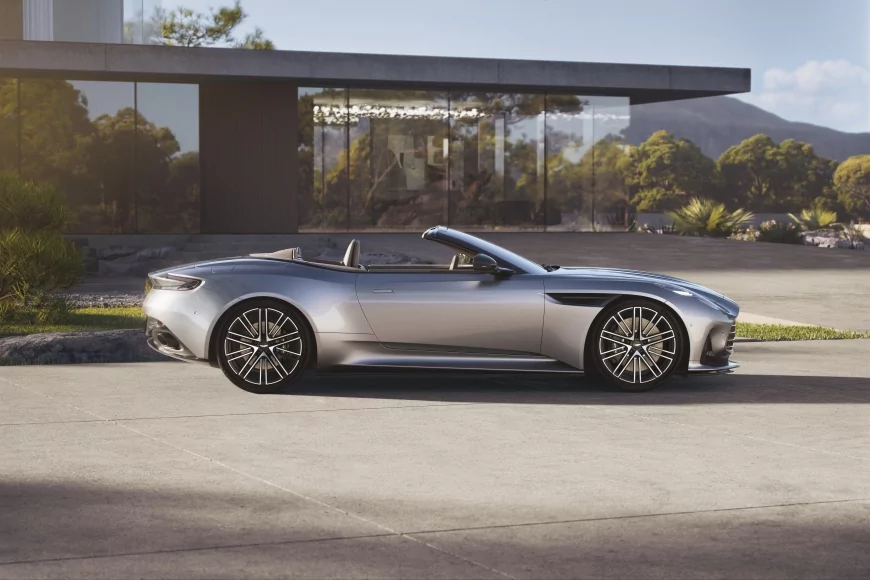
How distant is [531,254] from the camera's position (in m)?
24.8

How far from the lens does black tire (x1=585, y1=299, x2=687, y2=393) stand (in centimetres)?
984

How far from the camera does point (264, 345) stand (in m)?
9.80

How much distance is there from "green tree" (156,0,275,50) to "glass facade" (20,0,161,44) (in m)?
14.1

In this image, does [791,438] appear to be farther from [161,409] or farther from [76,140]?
[76,140]

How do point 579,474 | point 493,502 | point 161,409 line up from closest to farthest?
point 493,502, point 579,474, point 161,409

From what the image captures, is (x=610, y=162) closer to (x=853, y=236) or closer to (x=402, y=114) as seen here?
(x=402, y=114)

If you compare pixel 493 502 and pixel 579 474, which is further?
pixel 579 474

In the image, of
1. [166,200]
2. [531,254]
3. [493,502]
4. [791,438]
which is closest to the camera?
[493,502]

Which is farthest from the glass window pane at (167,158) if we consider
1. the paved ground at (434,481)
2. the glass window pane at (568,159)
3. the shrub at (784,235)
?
the paved ground at (434,481)

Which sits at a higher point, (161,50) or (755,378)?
(161,50)

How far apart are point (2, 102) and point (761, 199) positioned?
67.4 metres

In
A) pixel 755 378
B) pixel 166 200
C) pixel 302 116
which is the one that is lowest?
pixel 755 378

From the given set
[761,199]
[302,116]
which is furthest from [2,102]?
[761,199]

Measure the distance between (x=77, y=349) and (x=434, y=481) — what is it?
655 centimetres
